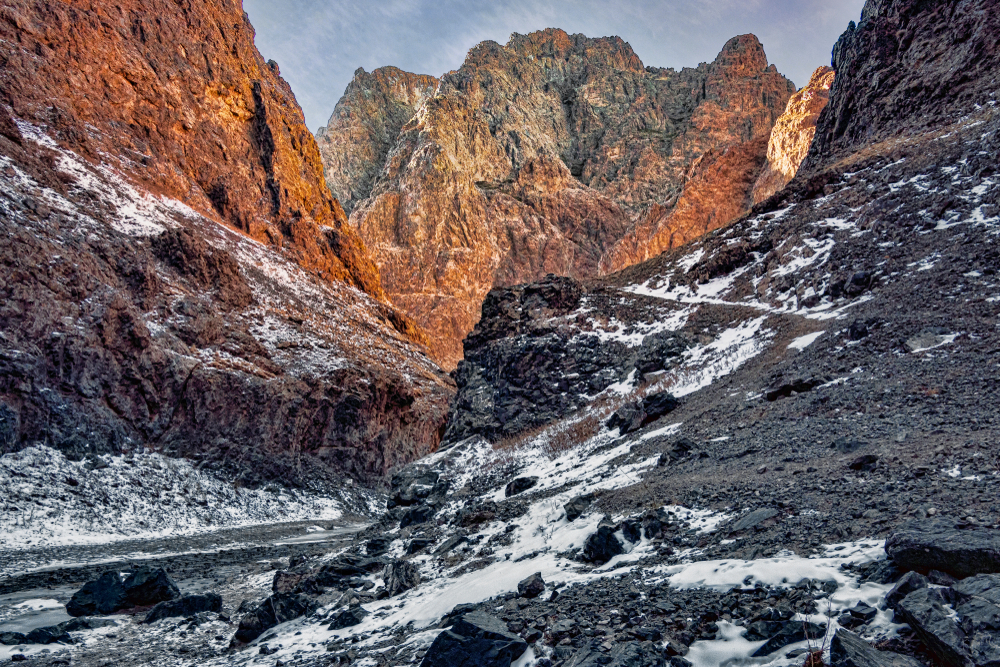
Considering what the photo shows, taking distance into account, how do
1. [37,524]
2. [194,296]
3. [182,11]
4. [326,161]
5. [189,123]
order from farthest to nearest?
[326,161] → [182,11] → [189,123] → [194,296] → [37,524]

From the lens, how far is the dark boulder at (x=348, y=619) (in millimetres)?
8336

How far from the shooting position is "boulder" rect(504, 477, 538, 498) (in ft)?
46.2

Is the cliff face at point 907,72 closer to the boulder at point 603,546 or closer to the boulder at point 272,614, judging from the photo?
the boulder at point 603,546

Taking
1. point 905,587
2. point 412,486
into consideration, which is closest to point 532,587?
point 905,587

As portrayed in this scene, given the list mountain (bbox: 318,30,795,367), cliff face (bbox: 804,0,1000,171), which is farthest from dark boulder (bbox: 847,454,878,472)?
mountain (bbox: 318,30,795,367)

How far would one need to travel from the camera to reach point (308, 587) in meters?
11.2

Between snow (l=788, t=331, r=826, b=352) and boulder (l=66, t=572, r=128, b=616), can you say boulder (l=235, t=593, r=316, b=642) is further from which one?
snow (l=788, t=331, r=826, b=352)

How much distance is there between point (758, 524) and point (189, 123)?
62626 mm

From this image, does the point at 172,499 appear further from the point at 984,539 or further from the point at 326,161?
the point at 326,161

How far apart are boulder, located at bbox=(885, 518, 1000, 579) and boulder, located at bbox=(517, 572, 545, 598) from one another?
3.57 metres

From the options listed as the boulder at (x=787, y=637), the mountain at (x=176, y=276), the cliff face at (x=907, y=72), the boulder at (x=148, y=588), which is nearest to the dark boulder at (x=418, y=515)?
the boulder at (x=148, y=588)

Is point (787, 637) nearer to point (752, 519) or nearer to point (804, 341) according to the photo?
point (752, 519)

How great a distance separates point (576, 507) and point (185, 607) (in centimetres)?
822

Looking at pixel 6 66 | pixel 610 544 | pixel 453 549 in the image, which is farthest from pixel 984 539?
pixel 6 66
